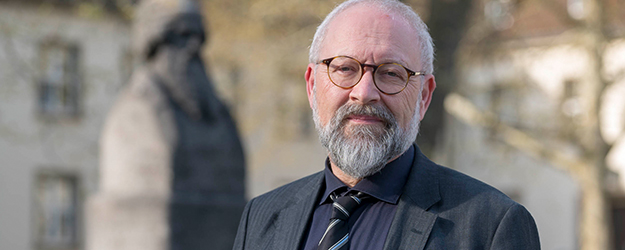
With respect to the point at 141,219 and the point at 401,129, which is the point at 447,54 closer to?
the point at 141,219

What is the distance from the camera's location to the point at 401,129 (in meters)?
2.34

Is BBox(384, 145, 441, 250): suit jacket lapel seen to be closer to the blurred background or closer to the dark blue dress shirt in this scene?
the dark blue dress shirt

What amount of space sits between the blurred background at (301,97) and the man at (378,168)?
5501mm

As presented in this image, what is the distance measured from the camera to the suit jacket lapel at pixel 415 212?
2.15 metres

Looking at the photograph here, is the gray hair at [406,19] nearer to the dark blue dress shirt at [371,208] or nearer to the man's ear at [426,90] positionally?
the man's ear at [426,90]

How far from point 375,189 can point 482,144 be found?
82.0ft

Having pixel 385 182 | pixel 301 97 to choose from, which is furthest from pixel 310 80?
pixel 301 97

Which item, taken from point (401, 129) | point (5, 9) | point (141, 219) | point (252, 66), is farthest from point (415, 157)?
point (5, 9)

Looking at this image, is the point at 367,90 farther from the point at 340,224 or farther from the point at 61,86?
the point at 61,86

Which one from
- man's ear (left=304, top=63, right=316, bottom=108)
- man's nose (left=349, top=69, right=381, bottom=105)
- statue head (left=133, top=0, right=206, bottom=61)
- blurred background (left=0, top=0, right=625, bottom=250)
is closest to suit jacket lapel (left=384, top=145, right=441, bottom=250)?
man's nose (left=349, top=69, right=381, bottom=105)

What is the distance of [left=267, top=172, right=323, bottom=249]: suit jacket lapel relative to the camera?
2359 mm

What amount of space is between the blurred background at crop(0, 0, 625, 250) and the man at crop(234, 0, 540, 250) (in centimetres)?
550

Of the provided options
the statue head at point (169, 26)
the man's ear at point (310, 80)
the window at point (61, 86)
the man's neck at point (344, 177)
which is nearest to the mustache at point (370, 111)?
the man's neck at point (344, 177)

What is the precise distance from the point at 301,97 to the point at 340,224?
1210cm
